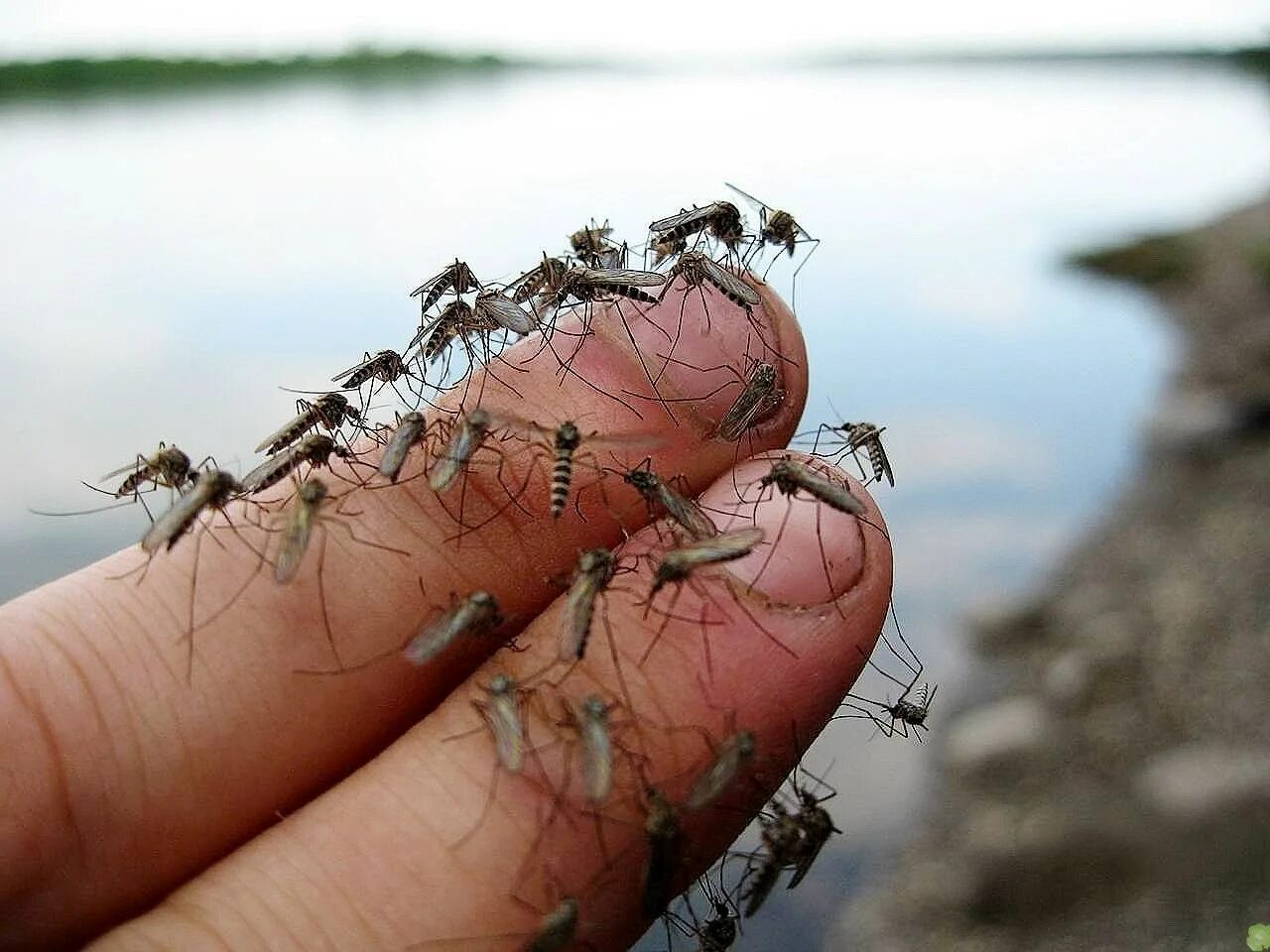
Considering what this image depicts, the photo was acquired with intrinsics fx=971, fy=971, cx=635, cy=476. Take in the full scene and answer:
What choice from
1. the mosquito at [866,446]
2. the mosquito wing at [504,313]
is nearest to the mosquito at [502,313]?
the mosquito wing at [504,313]

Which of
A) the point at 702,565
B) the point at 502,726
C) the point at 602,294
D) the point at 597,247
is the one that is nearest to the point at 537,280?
the point at 597,247

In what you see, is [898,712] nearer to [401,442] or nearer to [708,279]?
[708,279]

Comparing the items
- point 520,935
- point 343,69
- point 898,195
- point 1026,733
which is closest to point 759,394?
point 520,935

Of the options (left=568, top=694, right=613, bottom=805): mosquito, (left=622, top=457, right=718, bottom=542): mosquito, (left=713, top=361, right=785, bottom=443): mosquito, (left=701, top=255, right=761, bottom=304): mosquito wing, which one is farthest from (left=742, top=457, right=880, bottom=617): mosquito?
(left=701, top=255, right=761, bottom=304): mosquito wing

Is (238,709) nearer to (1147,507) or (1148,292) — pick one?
(1147,507)

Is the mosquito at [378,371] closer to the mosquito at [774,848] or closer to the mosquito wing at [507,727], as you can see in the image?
the mosquito wing at [507,727]

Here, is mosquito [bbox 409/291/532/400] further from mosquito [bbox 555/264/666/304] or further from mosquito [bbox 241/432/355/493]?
mosquito [bbox 241/432/355/493]
